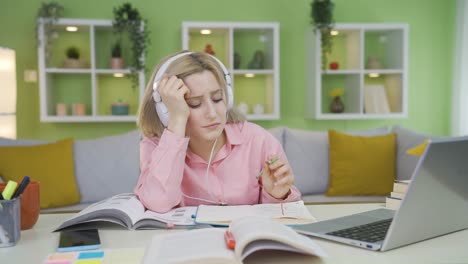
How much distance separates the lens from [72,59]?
4109 millimetres

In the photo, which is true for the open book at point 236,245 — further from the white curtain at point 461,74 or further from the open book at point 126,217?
the white curtain at point 461,74

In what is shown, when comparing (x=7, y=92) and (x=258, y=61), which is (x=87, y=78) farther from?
(x=258, y=61)

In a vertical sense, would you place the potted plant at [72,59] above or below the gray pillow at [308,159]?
above

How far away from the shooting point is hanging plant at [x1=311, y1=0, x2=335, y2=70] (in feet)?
13.7

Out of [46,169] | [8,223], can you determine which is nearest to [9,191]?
[8,223]

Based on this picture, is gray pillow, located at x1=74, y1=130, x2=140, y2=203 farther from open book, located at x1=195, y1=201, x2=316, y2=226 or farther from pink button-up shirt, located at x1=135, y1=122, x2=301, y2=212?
open book, located at x1=195, y1=201, x2=316, y2=226

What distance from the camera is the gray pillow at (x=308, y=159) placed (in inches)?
134

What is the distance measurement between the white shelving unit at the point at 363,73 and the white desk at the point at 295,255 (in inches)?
126

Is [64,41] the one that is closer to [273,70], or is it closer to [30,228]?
[273,70]

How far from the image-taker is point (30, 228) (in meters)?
1.28

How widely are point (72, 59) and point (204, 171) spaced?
108 inches

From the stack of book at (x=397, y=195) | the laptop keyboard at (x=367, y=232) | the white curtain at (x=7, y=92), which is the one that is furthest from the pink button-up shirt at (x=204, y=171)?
the white curtain at (x=7, y=92)

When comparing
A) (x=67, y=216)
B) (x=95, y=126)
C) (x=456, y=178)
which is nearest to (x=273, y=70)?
(x=95, y=126)

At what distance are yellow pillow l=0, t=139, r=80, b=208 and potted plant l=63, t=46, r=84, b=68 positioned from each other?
47.6 inches
